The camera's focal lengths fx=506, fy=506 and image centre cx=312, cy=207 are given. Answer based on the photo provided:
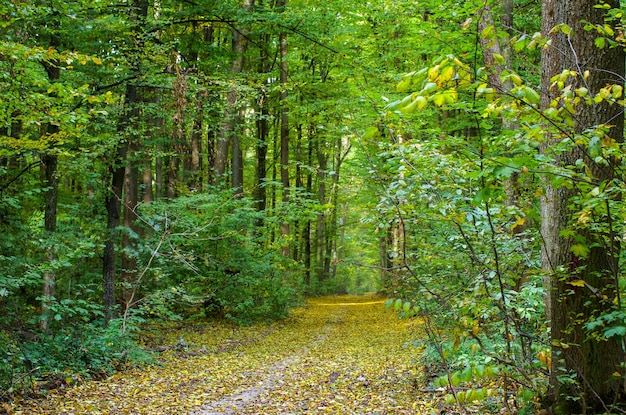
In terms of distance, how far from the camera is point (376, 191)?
4.59 meters

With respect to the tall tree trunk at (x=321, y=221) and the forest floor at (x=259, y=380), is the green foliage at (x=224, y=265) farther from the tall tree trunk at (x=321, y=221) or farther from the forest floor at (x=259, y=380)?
the tall tree trunk at (x=321, y=221)

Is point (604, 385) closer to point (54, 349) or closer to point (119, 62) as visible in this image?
point (54, 349)

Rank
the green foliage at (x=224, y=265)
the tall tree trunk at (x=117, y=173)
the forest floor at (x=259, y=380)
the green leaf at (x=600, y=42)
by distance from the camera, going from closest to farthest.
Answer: the green leaf at (x=600, y=42)
the forest floor at (x=259, y=380)
the tall tree trunk at (x=117, y=173)
the green foliage at (x=224, y=265)

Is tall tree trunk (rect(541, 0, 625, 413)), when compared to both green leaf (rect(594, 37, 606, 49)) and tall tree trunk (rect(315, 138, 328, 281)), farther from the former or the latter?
tall tree trunk (rect(315, 138, 328, 281))

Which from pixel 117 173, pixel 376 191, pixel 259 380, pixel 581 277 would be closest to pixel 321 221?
pixel 117 173

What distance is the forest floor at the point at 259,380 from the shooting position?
6.52 metres

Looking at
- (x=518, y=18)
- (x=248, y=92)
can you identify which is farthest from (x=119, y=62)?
(x=518, y=18)

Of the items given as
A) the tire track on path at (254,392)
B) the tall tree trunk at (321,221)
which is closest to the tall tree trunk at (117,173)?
the tire track on path at (254,392)

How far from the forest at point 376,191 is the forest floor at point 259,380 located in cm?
42

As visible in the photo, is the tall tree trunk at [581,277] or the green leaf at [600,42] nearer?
the green leaf at [600,42]

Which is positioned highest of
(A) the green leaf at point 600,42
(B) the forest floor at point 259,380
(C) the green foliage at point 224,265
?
(A) the green leaf at point 600,42

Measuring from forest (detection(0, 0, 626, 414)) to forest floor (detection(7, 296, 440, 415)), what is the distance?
42 centimetres

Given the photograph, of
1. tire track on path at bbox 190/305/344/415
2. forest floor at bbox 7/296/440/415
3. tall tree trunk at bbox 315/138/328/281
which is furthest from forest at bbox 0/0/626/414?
tall tree trunk at bbox 315/138/328/281

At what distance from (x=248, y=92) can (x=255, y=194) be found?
30.8 feet
